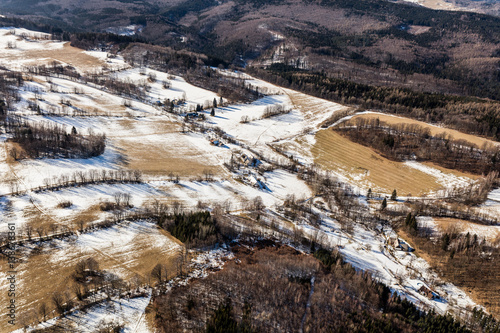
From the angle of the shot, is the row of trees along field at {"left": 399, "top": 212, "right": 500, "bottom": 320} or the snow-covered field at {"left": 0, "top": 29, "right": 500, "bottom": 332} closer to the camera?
the snow-covered field at {"left": 0, "top": 29, "right": 500, "bottom": 332}

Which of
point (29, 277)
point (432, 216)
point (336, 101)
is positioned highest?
point (336, 101)

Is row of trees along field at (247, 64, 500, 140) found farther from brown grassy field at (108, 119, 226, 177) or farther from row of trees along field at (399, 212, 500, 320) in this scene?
brown grassy field at (108, 119, 226, 177)

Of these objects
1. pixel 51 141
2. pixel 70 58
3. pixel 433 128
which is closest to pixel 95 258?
pixel 51 141

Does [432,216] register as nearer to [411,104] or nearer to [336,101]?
[411,104]

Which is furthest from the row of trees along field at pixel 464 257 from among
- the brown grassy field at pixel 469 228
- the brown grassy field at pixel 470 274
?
the brown grassy field at pixel 469 228

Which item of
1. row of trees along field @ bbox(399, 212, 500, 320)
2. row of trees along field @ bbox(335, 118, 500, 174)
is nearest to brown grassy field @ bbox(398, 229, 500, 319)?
row of trees along field @ bbox(399, 212, 500, 320)

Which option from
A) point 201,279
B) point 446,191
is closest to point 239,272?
point 201,279
